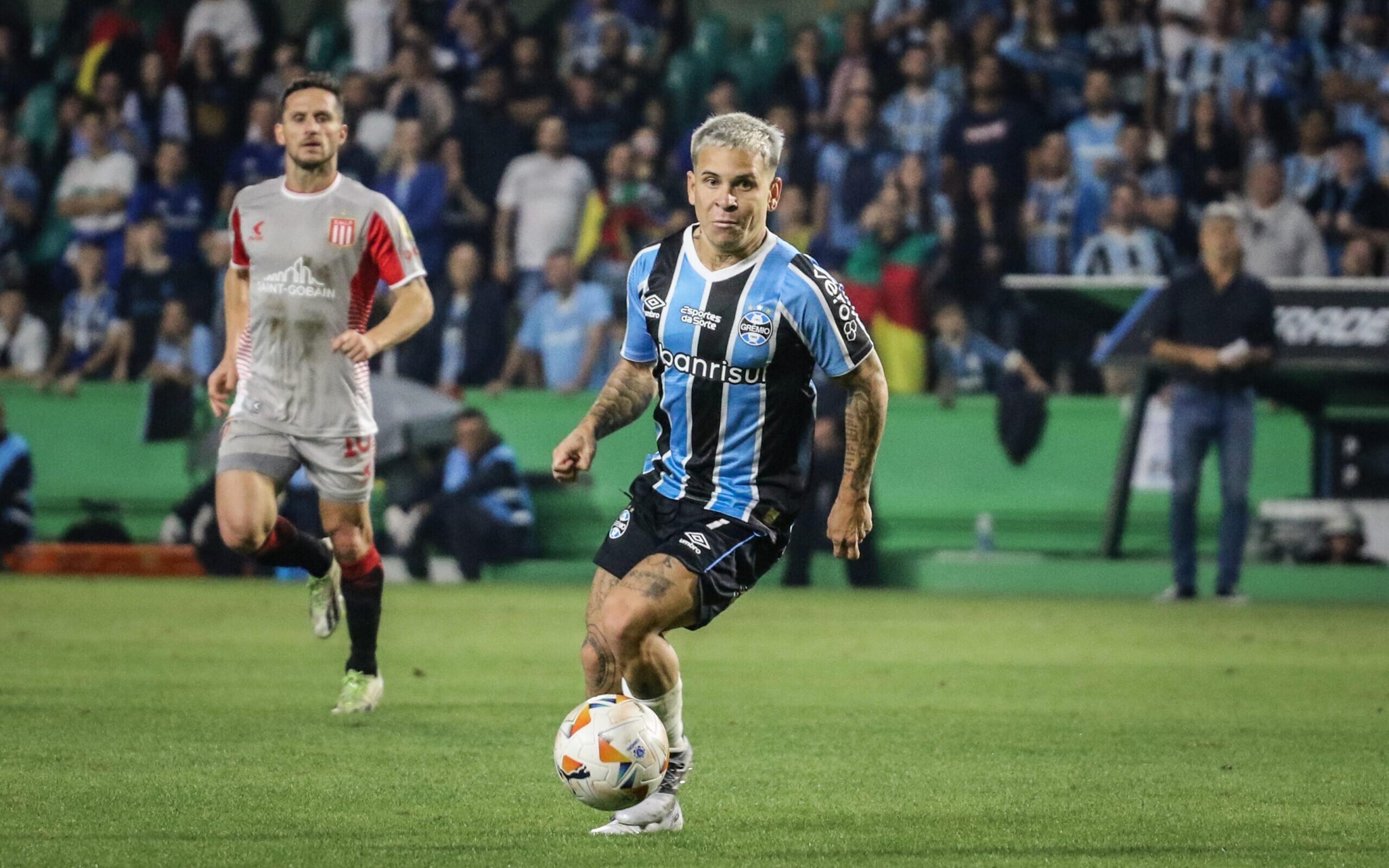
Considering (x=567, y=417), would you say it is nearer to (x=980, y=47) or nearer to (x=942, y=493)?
(x=942, y=493)

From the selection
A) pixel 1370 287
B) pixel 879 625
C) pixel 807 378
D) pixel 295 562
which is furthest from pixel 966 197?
pixel 807 378

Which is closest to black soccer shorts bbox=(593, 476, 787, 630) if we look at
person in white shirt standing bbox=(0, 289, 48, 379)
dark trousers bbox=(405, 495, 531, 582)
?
dark trousers bbox=(405, 495, 531, 582)

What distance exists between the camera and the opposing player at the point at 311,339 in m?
8.19

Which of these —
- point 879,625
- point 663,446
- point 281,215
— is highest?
point 281,215

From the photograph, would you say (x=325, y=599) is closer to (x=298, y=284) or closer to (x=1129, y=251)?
(x=298, y=284)

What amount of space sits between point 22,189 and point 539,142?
5.05 meters

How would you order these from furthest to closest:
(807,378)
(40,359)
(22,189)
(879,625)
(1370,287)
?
(22,189)
(40,359)
(1370,287)
(879,625)
(807,378)

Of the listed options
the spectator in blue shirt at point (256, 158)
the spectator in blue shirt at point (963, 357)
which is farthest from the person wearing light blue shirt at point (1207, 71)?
the spectator in blue shirt at point (256, 158)

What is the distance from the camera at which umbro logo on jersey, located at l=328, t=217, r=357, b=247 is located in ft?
27.0

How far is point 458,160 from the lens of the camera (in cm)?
1792

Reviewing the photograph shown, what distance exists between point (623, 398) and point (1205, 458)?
31.1 feet

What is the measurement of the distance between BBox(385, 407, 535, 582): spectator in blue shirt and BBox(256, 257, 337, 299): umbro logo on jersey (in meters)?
7.71

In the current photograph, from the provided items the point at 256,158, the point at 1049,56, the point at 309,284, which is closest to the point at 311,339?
the point at 309,284

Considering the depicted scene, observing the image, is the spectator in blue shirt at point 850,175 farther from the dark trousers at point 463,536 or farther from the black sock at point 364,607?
the black sock at point 364,607
